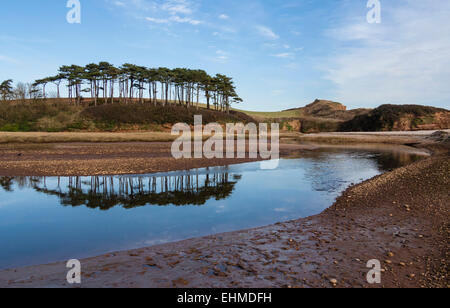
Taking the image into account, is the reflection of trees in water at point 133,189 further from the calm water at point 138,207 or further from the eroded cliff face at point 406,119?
the eroded cliff face at point 406,119

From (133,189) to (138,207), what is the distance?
11.9 ft

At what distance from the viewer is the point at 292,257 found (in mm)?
6816

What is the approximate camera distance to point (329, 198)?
45.8 ft

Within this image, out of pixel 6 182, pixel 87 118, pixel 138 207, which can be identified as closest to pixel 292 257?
pixel 138 207

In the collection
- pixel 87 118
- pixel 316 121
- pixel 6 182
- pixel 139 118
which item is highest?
pixel 316 121

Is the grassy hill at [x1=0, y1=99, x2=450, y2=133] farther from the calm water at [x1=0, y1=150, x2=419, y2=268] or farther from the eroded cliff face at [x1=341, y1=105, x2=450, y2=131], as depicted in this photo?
the calm water at [x1=0, y1=150, x2=419, y2=268]

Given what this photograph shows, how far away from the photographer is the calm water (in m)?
8.62

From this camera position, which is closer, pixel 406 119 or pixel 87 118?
pixel 87 118

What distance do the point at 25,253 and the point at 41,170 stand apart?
1556cm

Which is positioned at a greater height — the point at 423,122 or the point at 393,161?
the point at 423,122

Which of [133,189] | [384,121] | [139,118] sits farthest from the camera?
[384,121]

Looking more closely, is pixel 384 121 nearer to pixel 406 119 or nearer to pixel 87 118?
pixel 406 119

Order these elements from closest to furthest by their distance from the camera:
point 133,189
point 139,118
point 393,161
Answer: point 133,189 → point 393,161 → point 139,118
